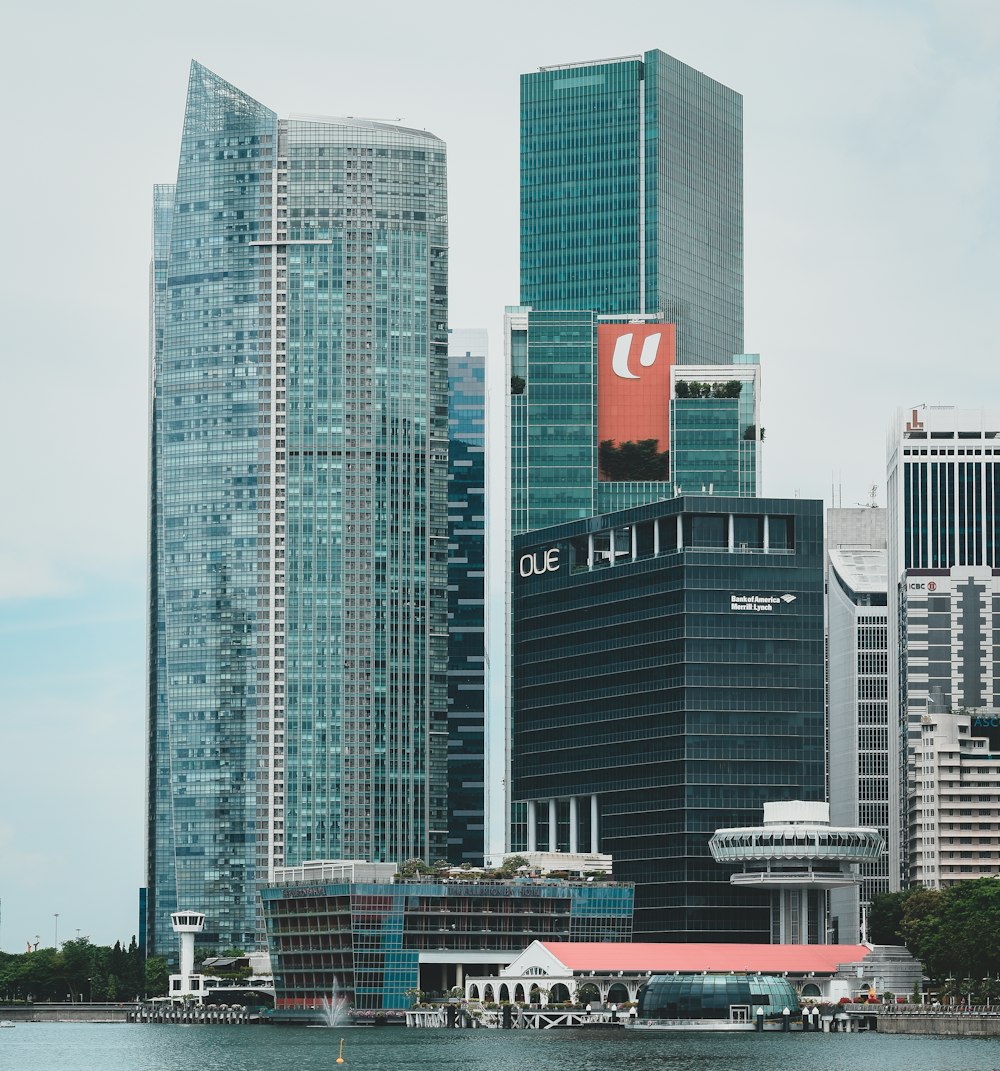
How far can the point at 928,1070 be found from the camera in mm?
197250

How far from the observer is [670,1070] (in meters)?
200

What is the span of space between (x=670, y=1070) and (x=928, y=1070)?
72.5 feet
